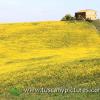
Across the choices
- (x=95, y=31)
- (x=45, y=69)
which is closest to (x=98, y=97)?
(x=45, y=69)

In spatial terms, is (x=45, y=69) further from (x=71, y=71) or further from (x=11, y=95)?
(x=11, y=95)

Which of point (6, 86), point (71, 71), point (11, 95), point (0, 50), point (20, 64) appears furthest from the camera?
point (0, 50)

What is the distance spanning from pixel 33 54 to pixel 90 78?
18747 millimetres

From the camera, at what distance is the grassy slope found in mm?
35625

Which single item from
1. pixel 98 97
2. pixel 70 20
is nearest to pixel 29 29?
pixel 70 20

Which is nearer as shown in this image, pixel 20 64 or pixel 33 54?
pixel 20 64

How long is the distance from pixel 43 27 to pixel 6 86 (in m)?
39.0

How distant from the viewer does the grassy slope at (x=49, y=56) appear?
35625 mm

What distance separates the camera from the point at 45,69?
4003 centimetres

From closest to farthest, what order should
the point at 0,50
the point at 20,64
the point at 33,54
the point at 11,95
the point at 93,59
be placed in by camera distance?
the point at 11,95 → the point at 93,59 → the point at 20,64 → the point at 33,54 → the point at 0,50

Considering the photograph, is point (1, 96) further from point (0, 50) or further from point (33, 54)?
point (0, 50)

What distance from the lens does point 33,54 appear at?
177 ft

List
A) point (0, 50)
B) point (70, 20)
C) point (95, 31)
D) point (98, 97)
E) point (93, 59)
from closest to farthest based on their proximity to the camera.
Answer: point (98, 97), point (93, 59), point (0, 50), point (95, 31), point (70, 20)

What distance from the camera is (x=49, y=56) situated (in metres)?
50.5
